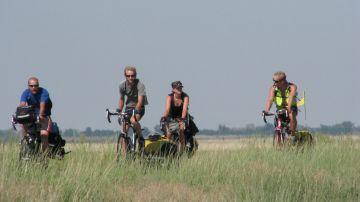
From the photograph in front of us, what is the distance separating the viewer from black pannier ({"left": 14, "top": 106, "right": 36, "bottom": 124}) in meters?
15.0

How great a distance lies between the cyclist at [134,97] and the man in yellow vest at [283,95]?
3.09 meters

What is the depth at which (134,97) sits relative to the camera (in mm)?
16219

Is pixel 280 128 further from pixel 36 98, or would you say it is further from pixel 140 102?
pixel 36 98

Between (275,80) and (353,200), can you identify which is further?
(275,80)

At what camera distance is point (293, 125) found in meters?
18.9

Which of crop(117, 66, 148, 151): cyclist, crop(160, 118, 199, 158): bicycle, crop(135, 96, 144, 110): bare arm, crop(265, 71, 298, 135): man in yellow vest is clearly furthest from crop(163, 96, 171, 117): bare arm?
crop(265, 71, 298, 135): man in yellow vest

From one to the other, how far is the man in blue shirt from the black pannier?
0.44ft

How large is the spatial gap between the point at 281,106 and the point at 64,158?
4.93 meters

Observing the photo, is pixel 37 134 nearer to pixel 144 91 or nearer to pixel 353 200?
pixel 144 91

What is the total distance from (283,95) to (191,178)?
193 inches

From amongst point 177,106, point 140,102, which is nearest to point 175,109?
point 177,106

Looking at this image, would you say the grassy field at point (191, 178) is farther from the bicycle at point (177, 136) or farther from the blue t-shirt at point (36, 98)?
the blue t-shirt at point (36, 98)

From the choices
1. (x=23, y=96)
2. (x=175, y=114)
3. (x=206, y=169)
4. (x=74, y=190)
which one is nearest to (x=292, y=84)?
(x=175, y=114)

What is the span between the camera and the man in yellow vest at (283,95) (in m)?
18.2
